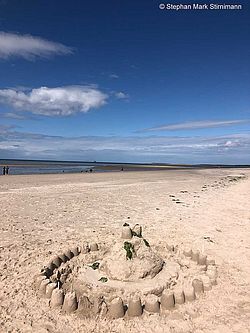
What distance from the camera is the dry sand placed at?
498 centimetres

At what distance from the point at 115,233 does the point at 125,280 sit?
138 inches

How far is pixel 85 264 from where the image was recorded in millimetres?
7195

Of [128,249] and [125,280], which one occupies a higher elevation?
[128,249]

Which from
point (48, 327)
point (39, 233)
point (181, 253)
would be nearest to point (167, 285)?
point (181, 253)

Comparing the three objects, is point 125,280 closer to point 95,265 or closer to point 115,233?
point 95,265

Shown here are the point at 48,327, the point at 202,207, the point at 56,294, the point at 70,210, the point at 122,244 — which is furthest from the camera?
the point at 202,207

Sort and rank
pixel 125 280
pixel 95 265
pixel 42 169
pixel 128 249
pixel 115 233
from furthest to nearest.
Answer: pixel 42 169
pixel 115 233
pixel 95 265
pixel 128 249
pixel 125 280

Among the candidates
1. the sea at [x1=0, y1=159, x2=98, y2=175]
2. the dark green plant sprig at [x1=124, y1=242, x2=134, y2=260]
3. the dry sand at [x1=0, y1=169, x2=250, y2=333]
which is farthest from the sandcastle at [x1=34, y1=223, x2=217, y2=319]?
the sea at [x1=0, y1=159, x2=98, y2=175]

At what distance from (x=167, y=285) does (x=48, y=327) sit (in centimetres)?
256

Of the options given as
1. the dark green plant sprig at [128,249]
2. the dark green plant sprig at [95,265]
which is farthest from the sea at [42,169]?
the dark green plant sprig at [128,249]

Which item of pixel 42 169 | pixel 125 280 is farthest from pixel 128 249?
pixel 42 169

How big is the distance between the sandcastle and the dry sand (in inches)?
7.2

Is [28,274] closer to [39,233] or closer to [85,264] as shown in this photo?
[85,264]

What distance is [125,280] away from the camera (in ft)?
20.3
